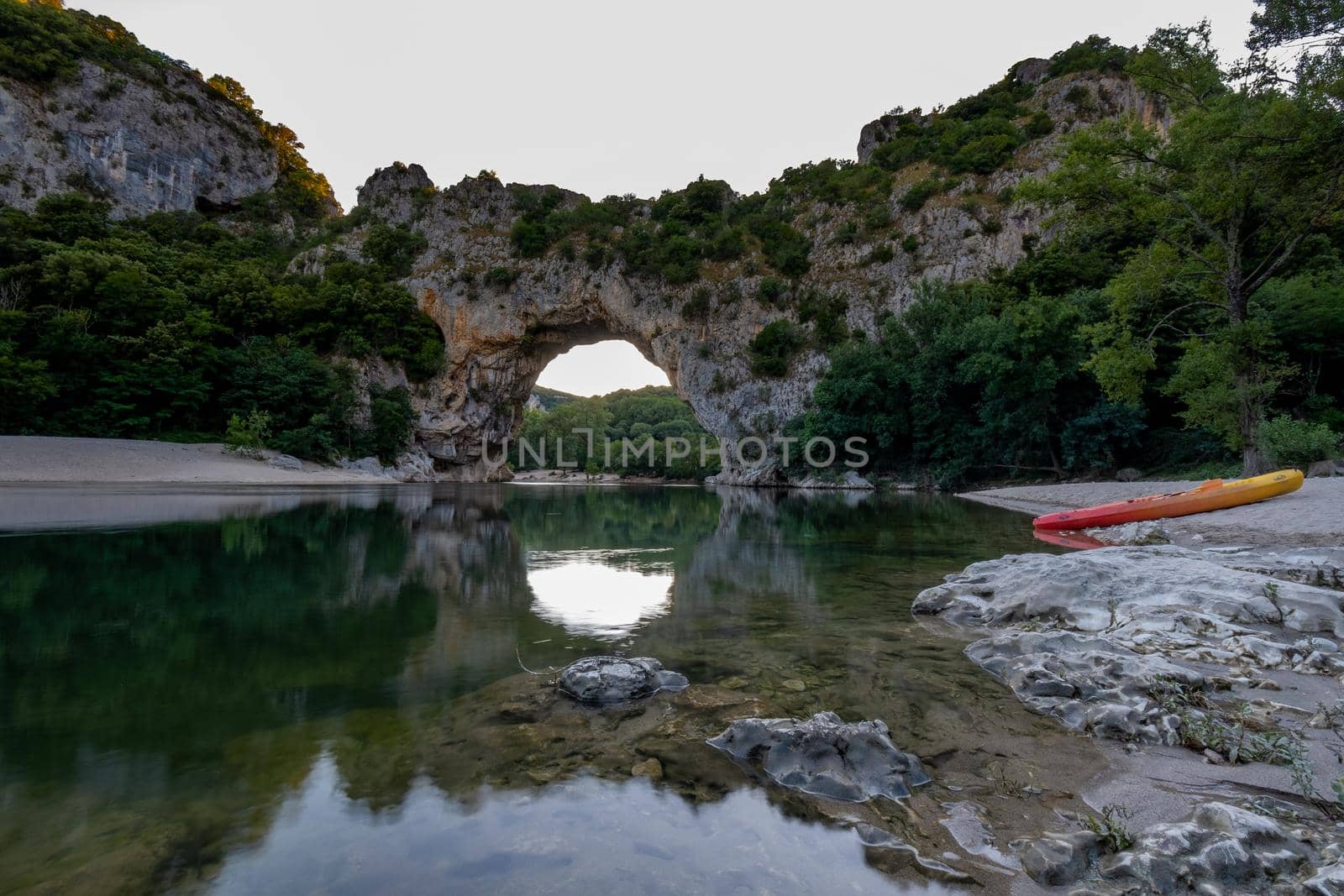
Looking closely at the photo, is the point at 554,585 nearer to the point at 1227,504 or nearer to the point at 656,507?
the point at 1227,504

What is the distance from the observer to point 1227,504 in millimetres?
10180

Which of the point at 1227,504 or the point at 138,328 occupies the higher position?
the point at 138,328

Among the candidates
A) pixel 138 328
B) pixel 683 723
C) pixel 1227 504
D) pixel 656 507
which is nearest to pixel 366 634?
pixel 683 723

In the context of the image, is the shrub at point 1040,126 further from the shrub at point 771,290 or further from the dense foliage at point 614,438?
the dense foliage at point 614,438

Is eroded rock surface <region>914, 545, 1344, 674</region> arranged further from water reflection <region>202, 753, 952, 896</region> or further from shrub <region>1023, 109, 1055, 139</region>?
shrub <region>1023, 109, 1055, 139</region>

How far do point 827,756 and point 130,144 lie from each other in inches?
2387

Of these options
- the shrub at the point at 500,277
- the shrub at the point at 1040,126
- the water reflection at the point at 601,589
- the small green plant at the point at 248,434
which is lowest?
the water reflection at the point at 601,589

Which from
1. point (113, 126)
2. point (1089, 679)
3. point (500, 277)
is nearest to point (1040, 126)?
point (500, 277)

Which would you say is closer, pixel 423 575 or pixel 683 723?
pixel 683 723

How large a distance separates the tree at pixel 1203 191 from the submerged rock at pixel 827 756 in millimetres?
15028

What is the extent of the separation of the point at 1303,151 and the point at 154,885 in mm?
17508

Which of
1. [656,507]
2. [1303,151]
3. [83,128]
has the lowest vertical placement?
[656,507]

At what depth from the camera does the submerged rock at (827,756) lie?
245 cm

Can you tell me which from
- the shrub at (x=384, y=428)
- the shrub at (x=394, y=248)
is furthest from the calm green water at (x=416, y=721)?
the shrub at (x=394, y=248)
